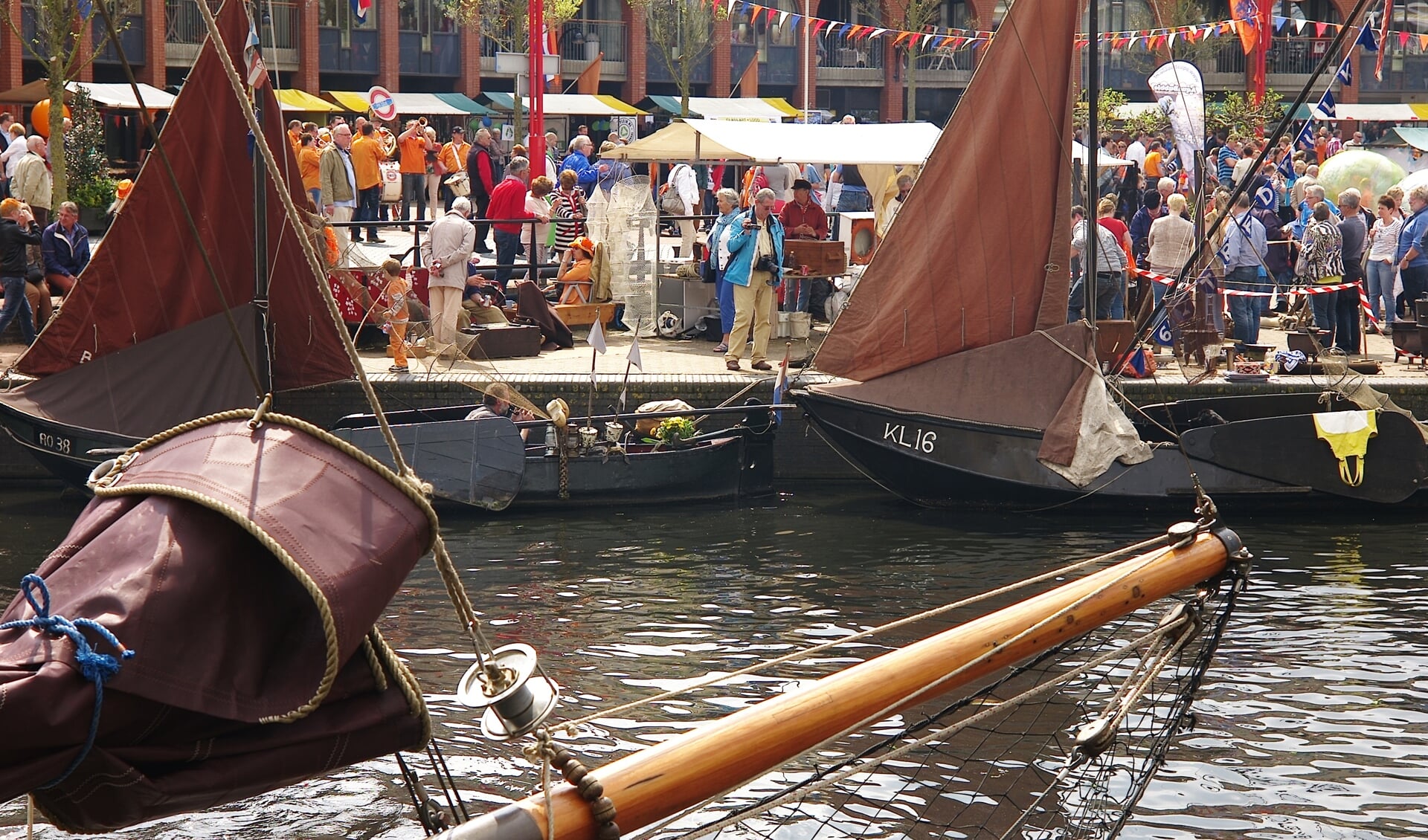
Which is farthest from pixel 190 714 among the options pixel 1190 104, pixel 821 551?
pixel 1190 104

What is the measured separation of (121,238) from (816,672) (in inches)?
275

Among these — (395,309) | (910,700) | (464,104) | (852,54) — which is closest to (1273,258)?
(395,309)

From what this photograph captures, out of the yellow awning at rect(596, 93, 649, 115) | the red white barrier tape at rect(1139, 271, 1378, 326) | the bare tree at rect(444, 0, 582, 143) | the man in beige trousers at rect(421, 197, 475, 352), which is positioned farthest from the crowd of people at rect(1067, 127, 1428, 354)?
the yellow awning at rect(596, 93, 649, 115)

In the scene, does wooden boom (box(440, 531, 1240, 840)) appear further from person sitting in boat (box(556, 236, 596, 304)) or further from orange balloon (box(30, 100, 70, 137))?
orange balloon (box(30, 100, 70, 137))

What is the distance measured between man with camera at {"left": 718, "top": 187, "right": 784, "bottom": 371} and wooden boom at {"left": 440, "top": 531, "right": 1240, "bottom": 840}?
10.1 meters

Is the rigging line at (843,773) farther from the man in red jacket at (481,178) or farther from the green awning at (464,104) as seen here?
the green awning at (464,104)

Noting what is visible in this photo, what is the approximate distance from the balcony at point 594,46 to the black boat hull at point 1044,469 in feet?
104

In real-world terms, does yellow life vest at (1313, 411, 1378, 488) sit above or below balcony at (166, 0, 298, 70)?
below

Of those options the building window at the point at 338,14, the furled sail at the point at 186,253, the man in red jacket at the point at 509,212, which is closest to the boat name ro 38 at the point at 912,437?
the furled sail at the point at 186,253

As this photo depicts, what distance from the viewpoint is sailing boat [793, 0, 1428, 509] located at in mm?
12125

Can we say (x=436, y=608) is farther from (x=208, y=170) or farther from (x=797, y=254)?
(x=797, y=254)

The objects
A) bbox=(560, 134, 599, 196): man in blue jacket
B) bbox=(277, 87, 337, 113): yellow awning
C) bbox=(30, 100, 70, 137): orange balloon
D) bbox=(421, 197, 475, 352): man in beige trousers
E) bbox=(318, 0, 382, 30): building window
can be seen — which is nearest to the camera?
bbox=(421, 197, 475, 352): man in beige trousers

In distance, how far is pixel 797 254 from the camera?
15969mm

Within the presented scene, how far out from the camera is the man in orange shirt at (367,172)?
68.3ft
